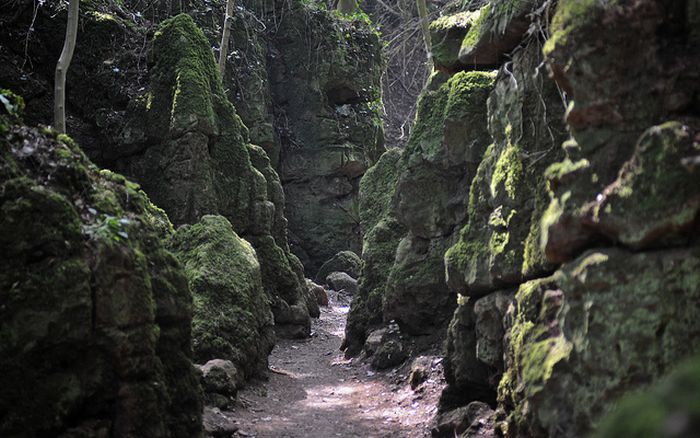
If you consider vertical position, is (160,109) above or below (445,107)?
above

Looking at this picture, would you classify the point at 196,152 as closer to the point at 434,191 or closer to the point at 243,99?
the point at 434,191

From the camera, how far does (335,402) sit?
9.61 metres

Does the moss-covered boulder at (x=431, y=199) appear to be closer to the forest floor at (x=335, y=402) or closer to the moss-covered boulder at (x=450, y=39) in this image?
the moss-covered boulder at (x=450, y=39)

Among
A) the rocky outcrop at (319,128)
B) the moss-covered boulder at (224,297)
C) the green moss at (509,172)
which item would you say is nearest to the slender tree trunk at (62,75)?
the moss-covered boulder at (224,297)

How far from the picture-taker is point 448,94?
32.5 ft

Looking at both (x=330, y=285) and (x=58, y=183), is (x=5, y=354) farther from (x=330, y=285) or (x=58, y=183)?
(x=330, y=285)

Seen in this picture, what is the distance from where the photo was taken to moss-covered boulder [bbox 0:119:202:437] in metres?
4.58

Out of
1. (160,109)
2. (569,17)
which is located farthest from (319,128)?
(569,17)

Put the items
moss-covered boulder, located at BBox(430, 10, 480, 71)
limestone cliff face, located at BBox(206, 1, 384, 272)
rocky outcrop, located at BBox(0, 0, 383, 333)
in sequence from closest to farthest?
moss-covered boulder, located at BBox(430, 10, 480, 71) → rocky outcrop, located at BBox(0, 0, 383, 333) → limestone cliff face, located at BBox(206, 1, 384, 272)

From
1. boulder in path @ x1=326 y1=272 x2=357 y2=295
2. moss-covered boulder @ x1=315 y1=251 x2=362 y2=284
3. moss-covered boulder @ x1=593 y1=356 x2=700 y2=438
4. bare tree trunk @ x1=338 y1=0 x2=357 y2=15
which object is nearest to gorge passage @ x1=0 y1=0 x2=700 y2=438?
moss-covered boulder @ x1=593 y1=356 x2=700 y2=438

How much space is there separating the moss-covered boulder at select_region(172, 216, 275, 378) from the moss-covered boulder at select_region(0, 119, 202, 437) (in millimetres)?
3466

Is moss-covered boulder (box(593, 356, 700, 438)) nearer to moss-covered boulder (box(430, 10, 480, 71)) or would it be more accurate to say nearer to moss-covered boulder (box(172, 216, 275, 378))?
moss-covered boulder (box(172, 216, 275, 378))

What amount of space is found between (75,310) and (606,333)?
3.65 m

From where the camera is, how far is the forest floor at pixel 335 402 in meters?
8.04
